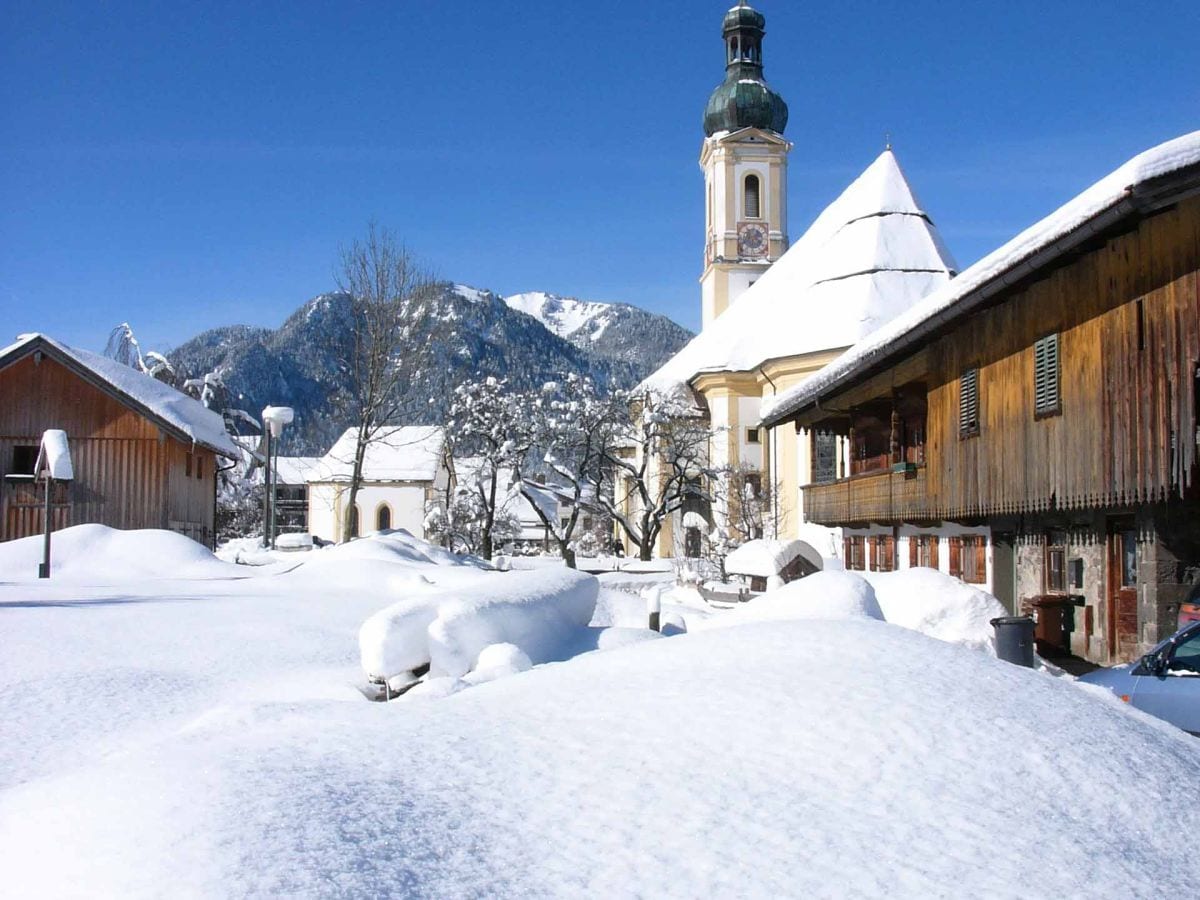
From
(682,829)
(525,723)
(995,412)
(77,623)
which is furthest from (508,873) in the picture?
(995,412)

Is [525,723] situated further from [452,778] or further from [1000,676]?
[1000,676]

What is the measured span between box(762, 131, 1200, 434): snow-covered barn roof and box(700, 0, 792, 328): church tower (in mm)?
40041

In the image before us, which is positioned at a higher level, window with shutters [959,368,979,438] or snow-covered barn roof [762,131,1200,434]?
snow-covered barn roof [762,131,1200,434]

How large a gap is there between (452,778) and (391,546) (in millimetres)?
20049

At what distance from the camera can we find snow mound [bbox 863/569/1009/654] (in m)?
12.0

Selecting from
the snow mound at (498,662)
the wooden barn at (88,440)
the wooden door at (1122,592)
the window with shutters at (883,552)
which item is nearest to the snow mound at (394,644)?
the snow mound at (498,662)

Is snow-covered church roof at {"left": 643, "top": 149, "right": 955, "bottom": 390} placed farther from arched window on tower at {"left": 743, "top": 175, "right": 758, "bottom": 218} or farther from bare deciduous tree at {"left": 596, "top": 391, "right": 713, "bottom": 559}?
arched window on tower at {"left": 743, "top": 175, "right": 758, "bottom": 218}

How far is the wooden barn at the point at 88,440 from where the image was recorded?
2700 centimetres

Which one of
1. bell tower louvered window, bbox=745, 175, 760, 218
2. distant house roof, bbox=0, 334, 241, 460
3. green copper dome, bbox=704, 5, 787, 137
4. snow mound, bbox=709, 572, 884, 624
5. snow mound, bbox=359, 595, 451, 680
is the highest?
green copper dome, bbox=704, 5, 787, 137

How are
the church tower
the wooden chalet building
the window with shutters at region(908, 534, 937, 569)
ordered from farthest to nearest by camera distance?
the church tower → the window with shutters at region(908, 534, 937, 569) → the wooden chalet building

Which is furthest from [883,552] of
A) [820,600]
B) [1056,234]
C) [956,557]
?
[820,600]

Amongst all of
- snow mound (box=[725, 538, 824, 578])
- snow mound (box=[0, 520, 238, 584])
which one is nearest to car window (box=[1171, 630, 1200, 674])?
snow mound (box=[725, 538, 824, 578])

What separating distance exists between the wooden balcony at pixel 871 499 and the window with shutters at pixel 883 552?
67 centimetres

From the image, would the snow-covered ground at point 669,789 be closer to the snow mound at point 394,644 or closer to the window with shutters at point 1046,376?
the snow mound at point 394,644
